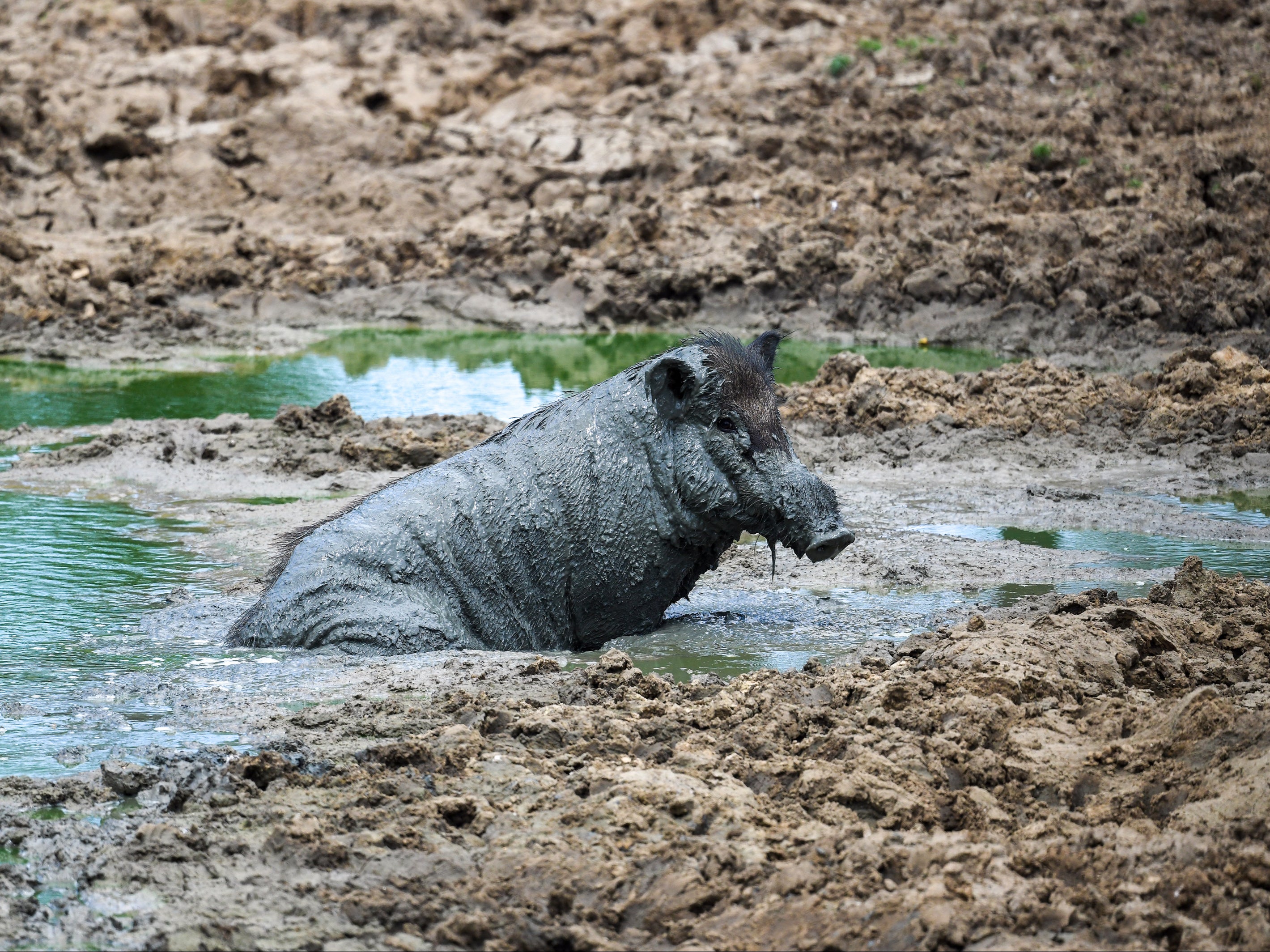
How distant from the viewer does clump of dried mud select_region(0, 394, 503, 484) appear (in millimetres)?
11609

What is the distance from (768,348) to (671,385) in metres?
0.71

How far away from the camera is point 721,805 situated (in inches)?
166

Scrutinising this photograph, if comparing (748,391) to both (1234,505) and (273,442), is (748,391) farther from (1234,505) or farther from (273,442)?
→ (273,442)

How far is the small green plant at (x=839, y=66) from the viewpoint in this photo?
81.9ft

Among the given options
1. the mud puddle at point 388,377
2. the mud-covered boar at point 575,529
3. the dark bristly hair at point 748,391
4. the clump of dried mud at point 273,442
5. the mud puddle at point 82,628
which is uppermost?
the dark bristly hair at point 748,391

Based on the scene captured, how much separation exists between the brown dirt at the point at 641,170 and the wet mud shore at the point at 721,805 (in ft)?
38.1

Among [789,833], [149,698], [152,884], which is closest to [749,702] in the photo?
[789,833]

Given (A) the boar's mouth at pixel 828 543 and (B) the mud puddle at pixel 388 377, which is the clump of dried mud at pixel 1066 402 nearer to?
(B) the mud puddle at pixel 388 377

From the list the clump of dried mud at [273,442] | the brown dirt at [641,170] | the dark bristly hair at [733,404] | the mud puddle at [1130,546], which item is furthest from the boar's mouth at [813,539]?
the brown dirt at [641,170]

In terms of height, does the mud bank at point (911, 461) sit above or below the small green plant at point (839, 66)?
below

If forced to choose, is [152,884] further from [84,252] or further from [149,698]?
[84,252]

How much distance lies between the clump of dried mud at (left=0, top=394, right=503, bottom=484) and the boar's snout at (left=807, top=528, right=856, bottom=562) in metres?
4.94

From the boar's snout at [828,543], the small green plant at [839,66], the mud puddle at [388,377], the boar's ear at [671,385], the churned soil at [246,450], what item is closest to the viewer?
the boar's snout at [828,543]

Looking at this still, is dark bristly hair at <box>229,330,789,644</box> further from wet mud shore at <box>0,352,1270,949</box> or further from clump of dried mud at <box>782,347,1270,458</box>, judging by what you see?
clump of dried mud at <box>782,347,1270,458</box>
